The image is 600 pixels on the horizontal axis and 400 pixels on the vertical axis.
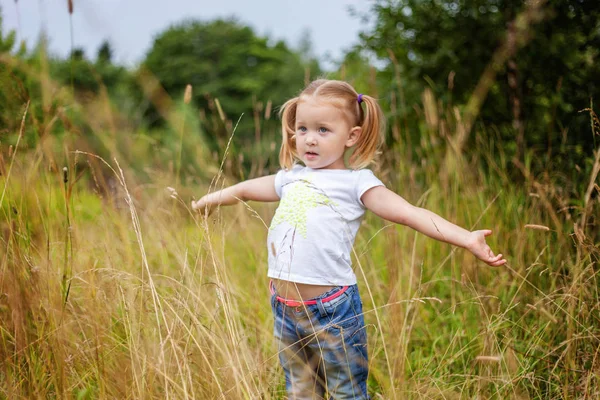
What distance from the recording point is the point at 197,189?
422 centimetres

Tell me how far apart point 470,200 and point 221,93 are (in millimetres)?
27905

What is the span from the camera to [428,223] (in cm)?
173

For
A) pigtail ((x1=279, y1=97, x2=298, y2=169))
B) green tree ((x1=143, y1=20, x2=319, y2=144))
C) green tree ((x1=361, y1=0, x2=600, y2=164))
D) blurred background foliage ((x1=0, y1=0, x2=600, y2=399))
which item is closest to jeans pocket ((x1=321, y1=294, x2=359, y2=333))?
blurred background foliage ((x1=0, y1=0, x2=600, y2=399))

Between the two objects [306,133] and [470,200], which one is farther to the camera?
[470,200]

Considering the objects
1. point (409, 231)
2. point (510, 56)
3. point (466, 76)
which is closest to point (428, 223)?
point (409, 231)

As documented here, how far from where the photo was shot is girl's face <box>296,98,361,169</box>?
6.20 ft

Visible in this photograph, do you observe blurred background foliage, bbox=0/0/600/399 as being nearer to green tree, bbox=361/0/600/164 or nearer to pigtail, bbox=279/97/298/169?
green tree, bbox=361/0/600/164

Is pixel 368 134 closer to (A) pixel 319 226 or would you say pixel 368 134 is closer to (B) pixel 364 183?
(B) pixel 364 183

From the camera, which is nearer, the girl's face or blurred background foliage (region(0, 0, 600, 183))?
the girl's face

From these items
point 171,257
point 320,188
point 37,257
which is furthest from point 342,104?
point 171,257

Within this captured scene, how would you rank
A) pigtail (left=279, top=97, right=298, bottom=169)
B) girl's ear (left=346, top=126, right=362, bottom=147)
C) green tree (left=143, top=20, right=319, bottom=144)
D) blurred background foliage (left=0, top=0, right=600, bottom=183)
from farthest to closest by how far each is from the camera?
1. green tree (left=143, top=20, right=319, bottom=144)
2. blurred background foliage (left=0, top=0, right=600, bottom=183)
3. pigtail (left=279, top=97, right=298, bottom=169)
4. girl's ear (left=346, top=126, right=362, bottom=147)

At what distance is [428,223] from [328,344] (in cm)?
52

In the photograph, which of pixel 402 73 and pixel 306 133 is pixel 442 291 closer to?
pixel 306 133

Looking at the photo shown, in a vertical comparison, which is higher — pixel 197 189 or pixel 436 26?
pixel 436 26
